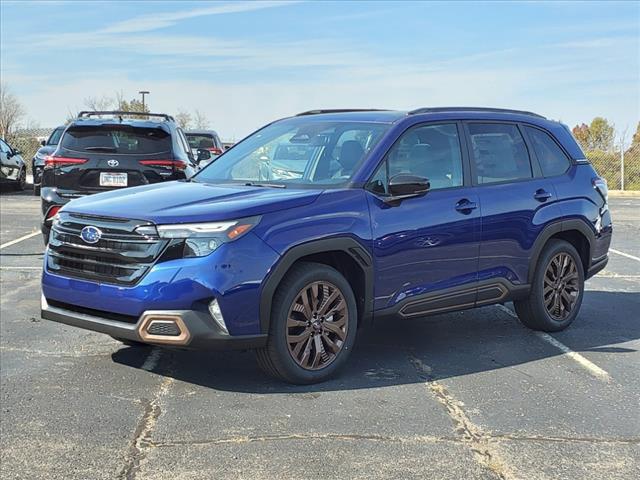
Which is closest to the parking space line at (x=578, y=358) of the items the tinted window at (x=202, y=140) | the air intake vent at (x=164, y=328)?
the air intake vent at (x=164, y=328)

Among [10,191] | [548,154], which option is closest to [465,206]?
[548,154]

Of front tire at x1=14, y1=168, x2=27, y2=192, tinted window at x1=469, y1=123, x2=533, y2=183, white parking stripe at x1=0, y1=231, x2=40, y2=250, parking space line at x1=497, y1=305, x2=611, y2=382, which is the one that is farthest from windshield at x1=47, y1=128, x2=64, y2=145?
parking space line at x1=497, y1=305, x2=611, y2=382

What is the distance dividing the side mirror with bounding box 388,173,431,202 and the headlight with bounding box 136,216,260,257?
1.18 meters

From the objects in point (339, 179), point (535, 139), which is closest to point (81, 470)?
point (339, 179)

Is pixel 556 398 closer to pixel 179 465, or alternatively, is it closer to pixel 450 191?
pixel 450 191

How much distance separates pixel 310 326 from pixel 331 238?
0.57 m

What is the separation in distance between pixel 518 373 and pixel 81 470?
300 centimetres

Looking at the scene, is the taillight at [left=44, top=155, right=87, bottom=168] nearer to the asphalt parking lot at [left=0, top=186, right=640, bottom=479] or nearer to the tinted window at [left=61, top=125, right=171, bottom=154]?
the tinted window at [left=61, top=125, right=171, bottom=154]

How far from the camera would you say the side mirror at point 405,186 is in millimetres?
5047

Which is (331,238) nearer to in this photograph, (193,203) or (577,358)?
(193,203)

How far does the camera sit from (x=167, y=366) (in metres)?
5.30

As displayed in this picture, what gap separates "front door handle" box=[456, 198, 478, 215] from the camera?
5.52m

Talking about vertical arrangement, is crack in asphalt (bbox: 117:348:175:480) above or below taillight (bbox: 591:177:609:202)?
below

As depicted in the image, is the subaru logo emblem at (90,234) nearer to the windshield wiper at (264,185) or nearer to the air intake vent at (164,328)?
the air intake vent at (164,328)
